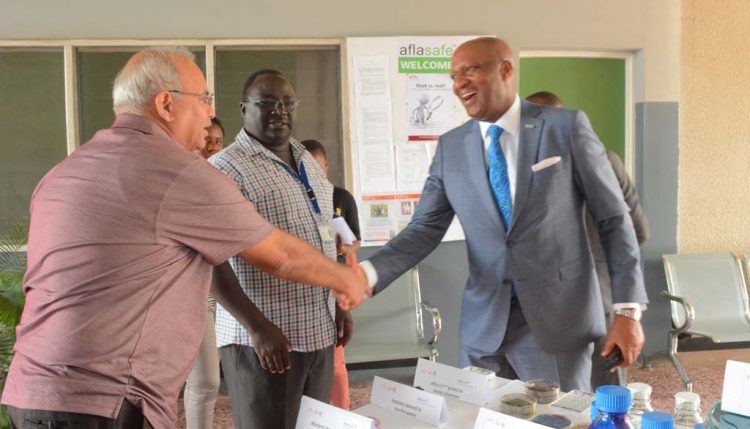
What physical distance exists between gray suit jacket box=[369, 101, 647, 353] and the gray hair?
43.9 inches

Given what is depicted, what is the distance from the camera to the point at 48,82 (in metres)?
4.79

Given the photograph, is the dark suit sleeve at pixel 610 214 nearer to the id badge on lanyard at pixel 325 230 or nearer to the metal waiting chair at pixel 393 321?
the id badge on lanyard at pixel 325 230

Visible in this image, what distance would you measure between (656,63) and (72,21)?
13.8ft

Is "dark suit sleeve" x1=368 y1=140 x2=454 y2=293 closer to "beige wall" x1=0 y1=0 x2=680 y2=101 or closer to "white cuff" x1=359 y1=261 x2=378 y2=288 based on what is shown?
"white cuff" x1=359 y1=261 x2=378 y2=288

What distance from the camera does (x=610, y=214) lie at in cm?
234

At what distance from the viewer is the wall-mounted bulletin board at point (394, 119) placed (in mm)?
4922

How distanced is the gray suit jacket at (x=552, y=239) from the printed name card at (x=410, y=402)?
682 millimetres

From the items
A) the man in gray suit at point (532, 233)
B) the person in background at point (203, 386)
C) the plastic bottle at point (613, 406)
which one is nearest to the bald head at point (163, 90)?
the man in gray suit at point (532, 233)

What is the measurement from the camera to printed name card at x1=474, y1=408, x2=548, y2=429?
1.44 m

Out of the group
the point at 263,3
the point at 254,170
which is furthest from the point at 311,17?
the point at 254,170

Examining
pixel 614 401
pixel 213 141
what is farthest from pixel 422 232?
pixel 213 141

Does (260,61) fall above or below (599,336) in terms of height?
above

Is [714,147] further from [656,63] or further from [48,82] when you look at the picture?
[48,82]

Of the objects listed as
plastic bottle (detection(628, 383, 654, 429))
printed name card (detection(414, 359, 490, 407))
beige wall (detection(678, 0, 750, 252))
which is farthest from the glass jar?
beige wall (detection(678, 0, 750, 252))
